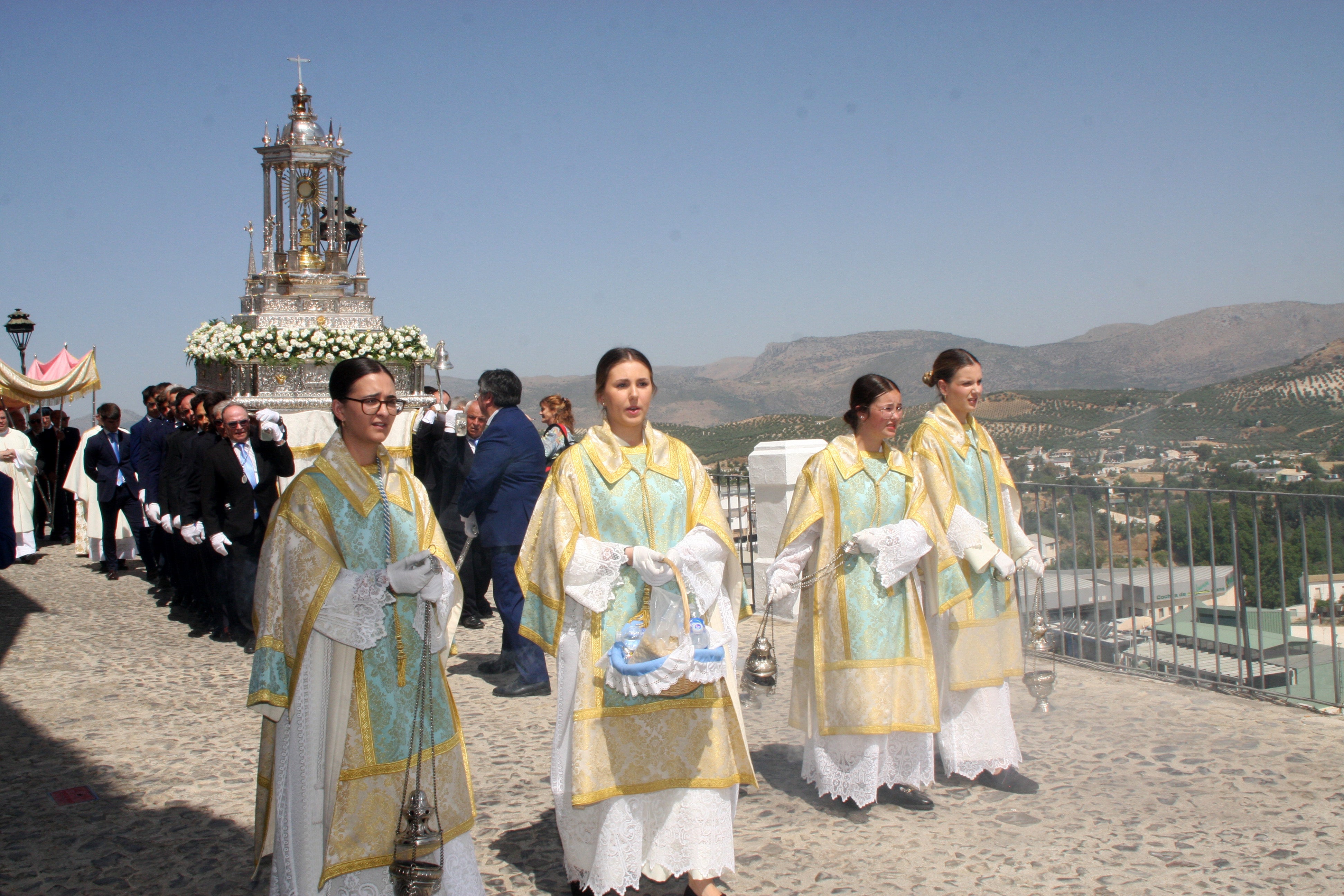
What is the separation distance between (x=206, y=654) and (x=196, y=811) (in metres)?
3.74

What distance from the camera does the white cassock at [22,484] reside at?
41.0 feet

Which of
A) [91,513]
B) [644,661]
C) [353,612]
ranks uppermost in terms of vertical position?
[91,513]

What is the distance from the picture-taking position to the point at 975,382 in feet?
16.9

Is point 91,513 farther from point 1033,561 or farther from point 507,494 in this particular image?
point 1033,561

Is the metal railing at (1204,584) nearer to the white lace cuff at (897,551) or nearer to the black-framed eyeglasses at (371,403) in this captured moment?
the white lace cuff at (897,551)

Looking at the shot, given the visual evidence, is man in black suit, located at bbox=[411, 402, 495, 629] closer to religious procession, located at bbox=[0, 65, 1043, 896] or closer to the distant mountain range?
religious procession, located at bbox=[0, 65, 1043, 896]

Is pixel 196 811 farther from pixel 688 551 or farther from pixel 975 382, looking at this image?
pixel 975 382

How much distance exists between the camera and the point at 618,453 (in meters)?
3.88

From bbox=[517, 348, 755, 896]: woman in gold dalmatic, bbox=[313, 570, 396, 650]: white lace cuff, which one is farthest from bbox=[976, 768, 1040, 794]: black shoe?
bbox=[313, 570, 396, 650]: white lace cuff

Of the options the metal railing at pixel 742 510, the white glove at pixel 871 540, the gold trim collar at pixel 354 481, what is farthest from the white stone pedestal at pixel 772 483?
the gold trim collar at pixel 354 481

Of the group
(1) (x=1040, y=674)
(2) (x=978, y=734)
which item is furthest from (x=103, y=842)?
(1) (x=1040, y=674)

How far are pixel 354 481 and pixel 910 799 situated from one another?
9.73 ft

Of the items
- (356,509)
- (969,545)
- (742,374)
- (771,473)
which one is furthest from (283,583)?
(742,374)

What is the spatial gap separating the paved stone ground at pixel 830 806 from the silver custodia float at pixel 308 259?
6632 millimetres
